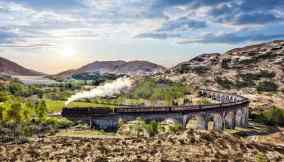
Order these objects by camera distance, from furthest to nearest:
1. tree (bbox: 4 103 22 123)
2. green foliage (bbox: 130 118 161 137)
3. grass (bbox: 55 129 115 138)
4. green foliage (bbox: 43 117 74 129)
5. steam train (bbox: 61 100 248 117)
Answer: steam train (bbox: 61 100 248 117) < green foliage (bbox: 43 117 74 129) < green foliage (bbox: 130 118 161 137) < tree (bbox: 4 103 22 123) < grass (bbox: 55 129 115 138)

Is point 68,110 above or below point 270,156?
above

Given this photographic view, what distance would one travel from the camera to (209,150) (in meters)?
60.2

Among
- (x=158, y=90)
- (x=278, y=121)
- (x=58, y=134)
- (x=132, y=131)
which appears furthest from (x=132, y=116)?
(x=158, y=90)

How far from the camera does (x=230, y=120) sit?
12044cm

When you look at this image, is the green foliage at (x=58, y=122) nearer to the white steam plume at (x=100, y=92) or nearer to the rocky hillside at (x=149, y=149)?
the rocky hillside at (x=149, y=149)

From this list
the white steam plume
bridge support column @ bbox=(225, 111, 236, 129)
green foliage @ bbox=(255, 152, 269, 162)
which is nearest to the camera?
green foliage @ bbox=(255, 152, 269, 162)

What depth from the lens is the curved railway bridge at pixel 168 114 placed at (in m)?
86.1

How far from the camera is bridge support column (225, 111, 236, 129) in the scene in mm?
118769

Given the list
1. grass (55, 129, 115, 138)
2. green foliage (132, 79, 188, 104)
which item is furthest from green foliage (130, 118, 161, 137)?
green foliage (132, 79, 188, 104)

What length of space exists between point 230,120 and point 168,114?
30996 millimetres

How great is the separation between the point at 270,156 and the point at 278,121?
7492cm

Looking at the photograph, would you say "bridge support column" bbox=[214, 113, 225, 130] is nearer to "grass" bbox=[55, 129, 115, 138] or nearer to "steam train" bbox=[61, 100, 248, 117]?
"steam train" bbox=[61, 100, 248, 117]

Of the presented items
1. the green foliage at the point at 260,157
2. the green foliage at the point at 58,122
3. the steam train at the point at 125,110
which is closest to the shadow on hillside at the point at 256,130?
the steam train at the point at 125,110

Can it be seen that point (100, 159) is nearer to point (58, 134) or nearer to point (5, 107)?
point (58, 134)
